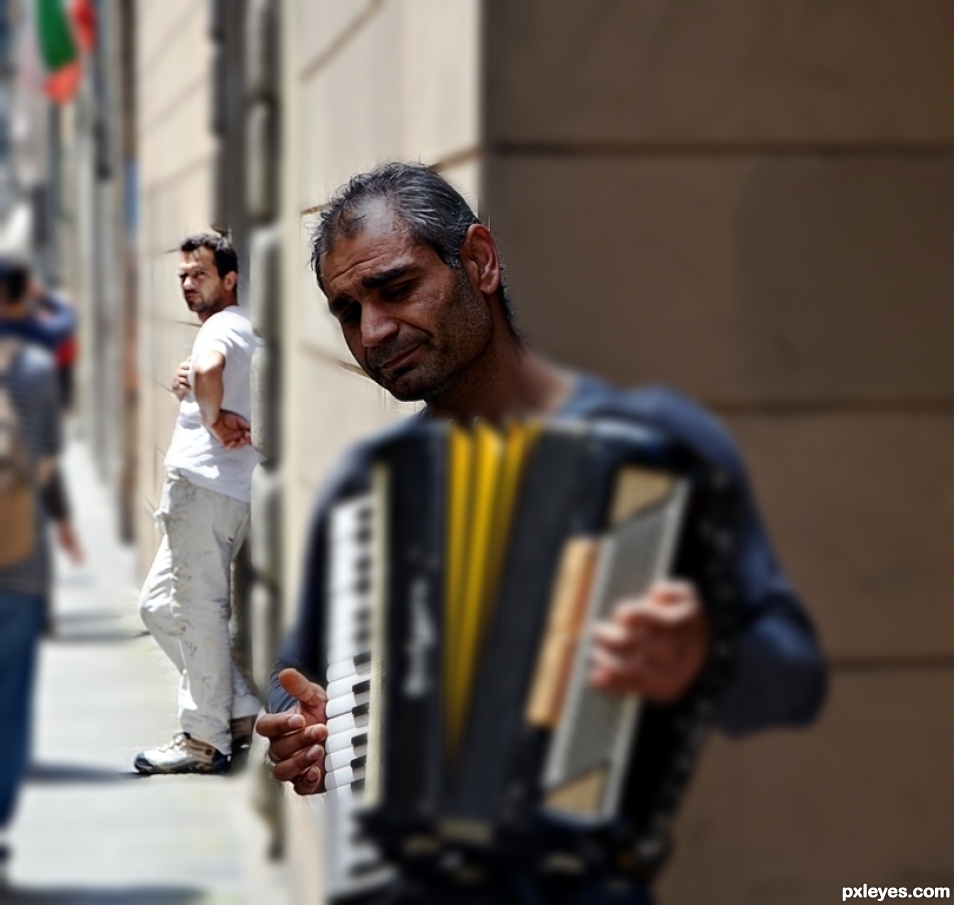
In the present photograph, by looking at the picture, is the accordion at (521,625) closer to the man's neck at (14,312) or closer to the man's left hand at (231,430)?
the man's left hand at (231,430)

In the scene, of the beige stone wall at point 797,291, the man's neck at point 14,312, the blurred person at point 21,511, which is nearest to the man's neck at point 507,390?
the beige stone wall at point 797,291

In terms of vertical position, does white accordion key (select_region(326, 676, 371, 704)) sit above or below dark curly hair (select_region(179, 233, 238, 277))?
below

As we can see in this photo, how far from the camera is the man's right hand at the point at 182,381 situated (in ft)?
2.22

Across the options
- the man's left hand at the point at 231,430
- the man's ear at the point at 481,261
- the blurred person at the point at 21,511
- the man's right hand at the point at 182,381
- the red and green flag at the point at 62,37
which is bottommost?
the blurred person at the point at 21,511

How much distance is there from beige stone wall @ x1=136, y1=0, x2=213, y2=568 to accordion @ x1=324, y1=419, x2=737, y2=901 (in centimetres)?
16

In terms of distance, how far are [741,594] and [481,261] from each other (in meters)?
0.18

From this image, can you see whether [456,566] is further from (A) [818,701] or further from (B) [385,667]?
(A) [818,701]

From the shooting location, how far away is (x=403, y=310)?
66 centimetres

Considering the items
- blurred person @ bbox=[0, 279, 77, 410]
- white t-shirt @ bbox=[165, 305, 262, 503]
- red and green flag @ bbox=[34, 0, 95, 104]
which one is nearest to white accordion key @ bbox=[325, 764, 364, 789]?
white t-shirt @ bbox=[165, 305, 262, 503]

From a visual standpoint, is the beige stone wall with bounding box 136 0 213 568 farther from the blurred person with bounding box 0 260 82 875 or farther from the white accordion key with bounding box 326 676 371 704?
the blurred person with bounding box 0 260 82 875

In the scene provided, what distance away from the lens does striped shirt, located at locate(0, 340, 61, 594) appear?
6934 mm

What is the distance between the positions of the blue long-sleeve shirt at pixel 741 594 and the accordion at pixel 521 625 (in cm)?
1

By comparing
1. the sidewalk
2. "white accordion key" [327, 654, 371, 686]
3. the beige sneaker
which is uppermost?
"white accordion key" [327, 654, 371, 686]

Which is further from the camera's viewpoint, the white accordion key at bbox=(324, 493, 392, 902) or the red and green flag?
the red and green flag
